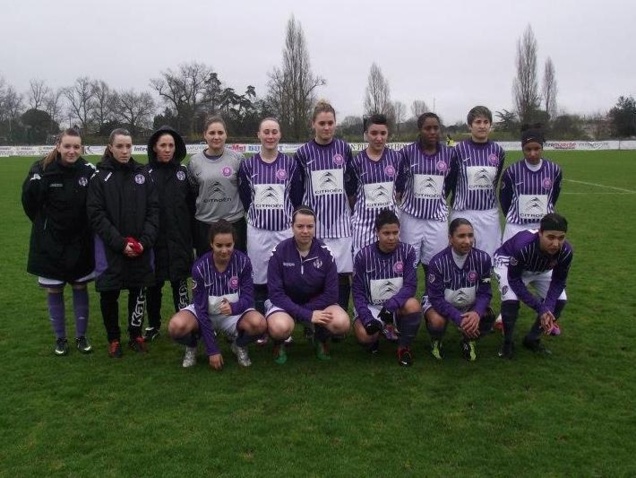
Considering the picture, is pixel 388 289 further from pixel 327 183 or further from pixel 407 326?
pixel 327 183

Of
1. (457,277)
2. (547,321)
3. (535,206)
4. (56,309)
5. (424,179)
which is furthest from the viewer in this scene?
(535,206)

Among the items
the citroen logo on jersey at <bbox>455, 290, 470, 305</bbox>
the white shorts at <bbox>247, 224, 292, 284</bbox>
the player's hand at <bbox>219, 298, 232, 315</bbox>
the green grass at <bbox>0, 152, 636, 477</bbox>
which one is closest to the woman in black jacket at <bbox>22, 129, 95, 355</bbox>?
the green grass at <bbox>0, 152, 636, 477</bbox>

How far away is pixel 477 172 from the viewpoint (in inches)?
195

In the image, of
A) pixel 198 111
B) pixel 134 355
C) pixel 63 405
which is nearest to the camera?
pixel 63 405

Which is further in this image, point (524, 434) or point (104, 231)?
point (104, 231)

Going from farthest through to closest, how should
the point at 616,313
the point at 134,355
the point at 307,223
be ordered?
the point at 616,313 → the point at 134,355 → the point at 307,223

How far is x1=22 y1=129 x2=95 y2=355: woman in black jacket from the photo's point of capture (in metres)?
4.48

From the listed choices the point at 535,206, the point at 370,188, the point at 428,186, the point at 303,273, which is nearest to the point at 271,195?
the point at 303,273

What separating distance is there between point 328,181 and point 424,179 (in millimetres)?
798

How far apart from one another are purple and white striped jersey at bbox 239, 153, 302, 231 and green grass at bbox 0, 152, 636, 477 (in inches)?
42.9

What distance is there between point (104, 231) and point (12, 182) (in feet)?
61.2

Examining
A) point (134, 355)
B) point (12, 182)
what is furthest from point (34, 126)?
point (134, 355)

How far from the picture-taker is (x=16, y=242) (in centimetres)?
986

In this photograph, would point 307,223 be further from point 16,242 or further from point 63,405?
point 16,242
